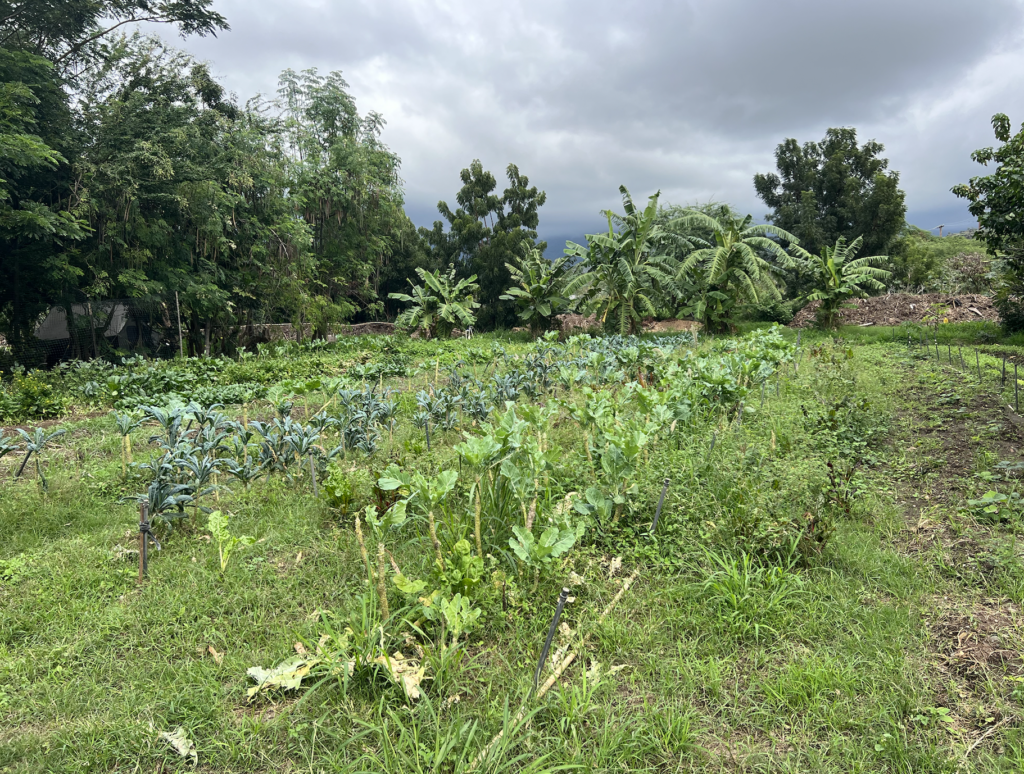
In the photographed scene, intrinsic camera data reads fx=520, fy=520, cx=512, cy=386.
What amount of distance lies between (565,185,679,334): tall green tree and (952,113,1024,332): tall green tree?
7087mm

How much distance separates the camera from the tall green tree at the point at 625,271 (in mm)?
16138

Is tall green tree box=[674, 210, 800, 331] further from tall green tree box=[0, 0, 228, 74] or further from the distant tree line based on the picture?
tall green tree box=[0, 0, 228, 74]

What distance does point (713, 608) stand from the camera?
2539 mm

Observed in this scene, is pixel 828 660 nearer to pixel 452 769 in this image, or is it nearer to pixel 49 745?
pixel 452 769

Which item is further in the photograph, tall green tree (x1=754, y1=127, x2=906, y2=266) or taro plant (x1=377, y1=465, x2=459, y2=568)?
tall green tree (x1=754, y1=127, x2=906, y2=266)

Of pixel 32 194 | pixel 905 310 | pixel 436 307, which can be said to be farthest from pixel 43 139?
pixel 905 310

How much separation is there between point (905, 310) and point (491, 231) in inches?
632

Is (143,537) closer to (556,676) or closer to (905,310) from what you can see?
(556,676)

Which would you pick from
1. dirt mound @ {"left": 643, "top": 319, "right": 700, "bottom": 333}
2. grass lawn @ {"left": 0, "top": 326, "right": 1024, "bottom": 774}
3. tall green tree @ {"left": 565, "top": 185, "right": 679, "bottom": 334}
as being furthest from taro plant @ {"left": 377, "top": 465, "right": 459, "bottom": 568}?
dirt mound @ {"left": 643, "top": 319, "right": 700, "bottom": 333}

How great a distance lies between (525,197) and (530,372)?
1803 cm

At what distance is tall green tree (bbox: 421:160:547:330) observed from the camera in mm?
22250

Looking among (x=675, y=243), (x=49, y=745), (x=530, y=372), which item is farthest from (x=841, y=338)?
(x=49, y=745)

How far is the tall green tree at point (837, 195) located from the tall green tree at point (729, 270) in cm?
656

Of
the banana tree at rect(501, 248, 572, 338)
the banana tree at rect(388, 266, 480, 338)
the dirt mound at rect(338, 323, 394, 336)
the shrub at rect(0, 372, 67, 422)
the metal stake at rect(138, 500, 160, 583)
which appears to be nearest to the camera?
the metal stake at rect(138, 500, 160, 583)
